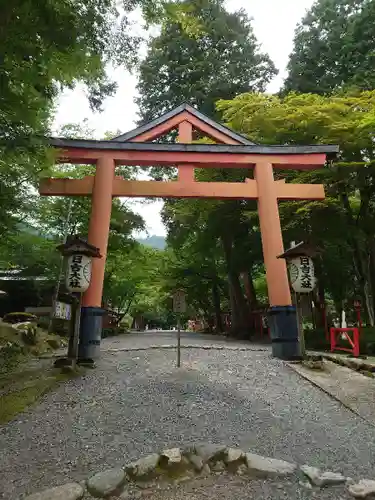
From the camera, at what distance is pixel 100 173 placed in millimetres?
8391

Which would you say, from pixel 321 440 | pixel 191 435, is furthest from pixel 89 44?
pixel 321 440

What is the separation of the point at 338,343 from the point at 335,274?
3867 millimetres

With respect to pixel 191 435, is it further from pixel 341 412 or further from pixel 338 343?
pixel 338 343

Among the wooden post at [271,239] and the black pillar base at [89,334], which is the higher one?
the wooden post at [271,239]

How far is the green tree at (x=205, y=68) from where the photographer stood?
16750 millimetres

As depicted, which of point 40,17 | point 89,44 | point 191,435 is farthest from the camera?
point 89,44

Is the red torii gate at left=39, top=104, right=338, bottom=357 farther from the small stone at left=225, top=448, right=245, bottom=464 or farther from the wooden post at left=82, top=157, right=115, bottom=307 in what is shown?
the small stone at left=225, top=448, right=245, bottom=464

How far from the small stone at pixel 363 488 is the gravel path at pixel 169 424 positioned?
217 millimetres

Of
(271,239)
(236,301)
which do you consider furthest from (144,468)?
(236,301)

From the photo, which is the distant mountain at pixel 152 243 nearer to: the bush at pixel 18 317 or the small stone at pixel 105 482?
the bush at pixel 18 317

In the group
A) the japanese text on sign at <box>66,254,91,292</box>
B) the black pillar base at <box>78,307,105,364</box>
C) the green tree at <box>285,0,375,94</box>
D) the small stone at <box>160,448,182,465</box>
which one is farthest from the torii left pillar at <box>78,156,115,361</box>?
the green tree at <box>285,0,375,94</box>

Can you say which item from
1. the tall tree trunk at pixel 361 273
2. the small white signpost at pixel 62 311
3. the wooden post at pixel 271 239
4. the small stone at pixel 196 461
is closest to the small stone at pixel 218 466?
the small stone at pixel 196 461

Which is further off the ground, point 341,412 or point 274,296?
point 274,296

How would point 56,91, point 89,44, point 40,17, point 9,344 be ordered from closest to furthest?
1. point 40,17
2. point 89,44
3. point 56,91
4. point 9,344
